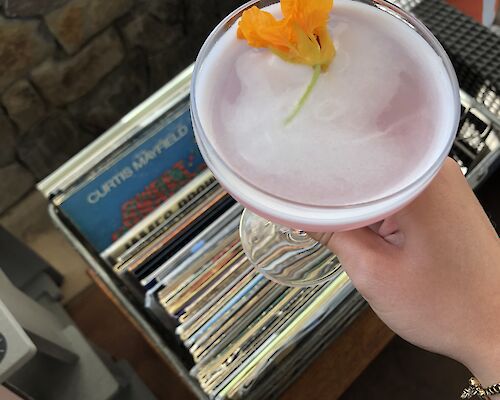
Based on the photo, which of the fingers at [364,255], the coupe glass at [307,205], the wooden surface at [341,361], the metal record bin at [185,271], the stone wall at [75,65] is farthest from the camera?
the stone wall at [75,65]

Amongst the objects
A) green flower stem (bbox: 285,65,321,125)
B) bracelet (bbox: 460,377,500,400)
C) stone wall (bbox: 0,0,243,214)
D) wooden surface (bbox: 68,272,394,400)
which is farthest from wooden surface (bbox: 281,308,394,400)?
stone wall (bbox: 0,0,243,214)

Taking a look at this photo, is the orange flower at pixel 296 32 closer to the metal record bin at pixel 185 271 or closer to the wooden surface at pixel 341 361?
the metal record bin at pixel 185 271

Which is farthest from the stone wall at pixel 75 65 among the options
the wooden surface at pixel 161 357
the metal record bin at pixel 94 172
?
the metal record bin at pixel 94 172

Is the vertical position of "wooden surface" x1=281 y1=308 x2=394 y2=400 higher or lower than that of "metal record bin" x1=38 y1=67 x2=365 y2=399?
lower

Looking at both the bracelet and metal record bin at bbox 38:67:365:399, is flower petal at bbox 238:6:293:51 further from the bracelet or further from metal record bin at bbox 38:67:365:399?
the bracelet

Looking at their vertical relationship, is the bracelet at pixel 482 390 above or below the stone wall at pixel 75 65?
below

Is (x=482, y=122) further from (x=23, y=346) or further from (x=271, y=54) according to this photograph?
(x=23, y=346)

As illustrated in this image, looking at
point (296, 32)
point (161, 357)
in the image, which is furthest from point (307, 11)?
point (161, 357)
